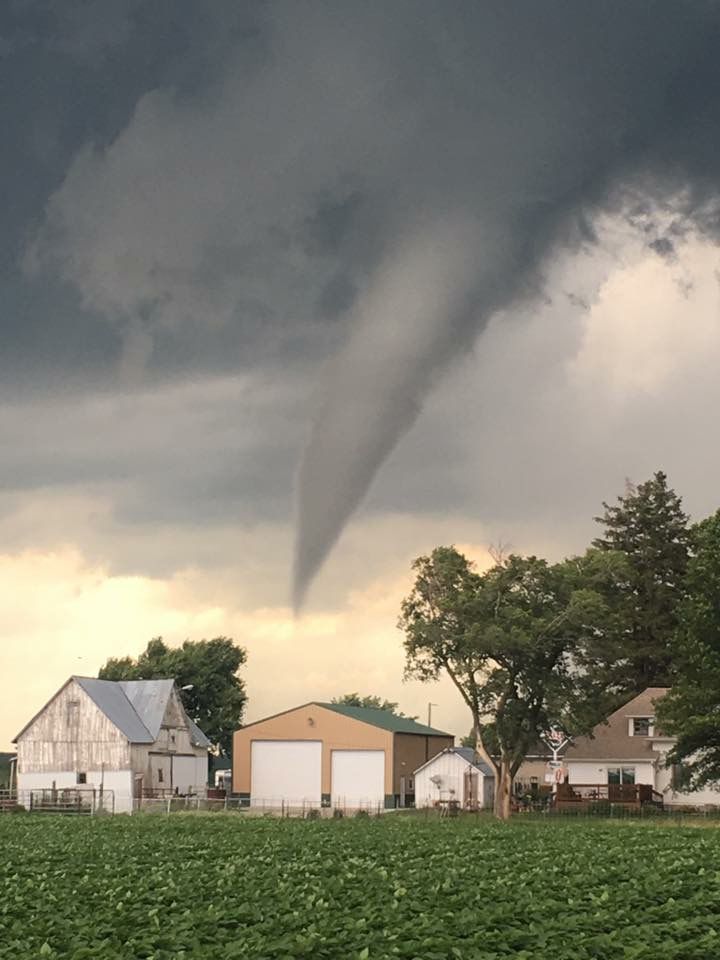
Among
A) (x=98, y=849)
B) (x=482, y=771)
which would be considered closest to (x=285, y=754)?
(x=482, y=771)

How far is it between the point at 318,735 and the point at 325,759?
1522 millimetres

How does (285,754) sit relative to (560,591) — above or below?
below

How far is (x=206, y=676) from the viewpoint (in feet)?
387

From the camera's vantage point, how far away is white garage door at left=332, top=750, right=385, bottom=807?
8506 cm

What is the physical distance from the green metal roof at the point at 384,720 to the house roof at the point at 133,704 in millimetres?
9867

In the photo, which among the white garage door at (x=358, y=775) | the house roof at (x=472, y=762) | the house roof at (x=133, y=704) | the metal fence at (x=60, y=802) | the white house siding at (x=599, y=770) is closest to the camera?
the metal fence at (x=60, y=802)

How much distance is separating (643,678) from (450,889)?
257 feet

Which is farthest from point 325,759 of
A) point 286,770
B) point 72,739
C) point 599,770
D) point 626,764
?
point 626,764

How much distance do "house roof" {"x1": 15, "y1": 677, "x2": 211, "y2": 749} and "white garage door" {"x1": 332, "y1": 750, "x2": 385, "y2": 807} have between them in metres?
10.2

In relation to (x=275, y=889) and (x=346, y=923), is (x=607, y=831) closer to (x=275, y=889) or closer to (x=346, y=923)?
(x=275, y=889)

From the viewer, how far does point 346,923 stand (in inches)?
756

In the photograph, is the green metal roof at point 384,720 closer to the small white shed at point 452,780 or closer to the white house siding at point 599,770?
the small white shed at point 452,780

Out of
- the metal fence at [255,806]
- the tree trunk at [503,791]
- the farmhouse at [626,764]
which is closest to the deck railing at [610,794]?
the farmhouse at [626,764]

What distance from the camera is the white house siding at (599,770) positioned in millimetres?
75875
